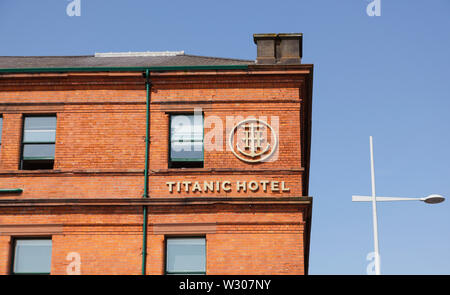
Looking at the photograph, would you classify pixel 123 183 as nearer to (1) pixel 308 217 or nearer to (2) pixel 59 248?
(2) pixel 59 248

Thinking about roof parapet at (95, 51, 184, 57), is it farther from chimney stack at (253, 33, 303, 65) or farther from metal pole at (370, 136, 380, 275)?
metal pole at (370, 136, 380, 275)

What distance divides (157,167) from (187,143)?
1.25m

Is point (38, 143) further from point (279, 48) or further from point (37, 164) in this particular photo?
point (279, 48)

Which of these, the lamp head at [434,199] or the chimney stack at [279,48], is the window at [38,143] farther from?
the lamp head at [434,199]

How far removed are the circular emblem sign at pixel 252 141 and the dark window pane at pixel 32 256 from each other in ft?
21.1

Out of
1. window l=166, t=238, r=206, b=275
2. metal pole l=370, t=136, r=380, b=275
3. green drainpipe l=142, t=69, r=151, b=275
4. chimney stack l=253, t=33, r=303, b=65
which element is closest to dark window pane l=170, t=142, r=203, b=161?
green drainpipe l=142, t=69, r=151, b=275

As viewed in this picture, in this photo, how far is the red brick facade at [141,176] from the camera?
22.9 m

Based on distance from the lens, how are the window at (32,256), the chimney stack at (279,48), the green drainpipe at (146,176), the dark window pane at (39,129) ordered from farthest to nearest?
the chimney stack at (279,48), the dark window pane at (39,129), the window at (32,256), the green drainpipe at (146,176)

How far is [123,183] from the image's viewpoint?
23641mm

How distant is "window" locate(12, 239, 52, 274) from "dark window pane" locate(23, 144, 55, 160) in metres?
2.69

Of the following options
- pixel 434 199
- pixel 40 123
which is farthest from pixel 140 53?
pixel 434 199

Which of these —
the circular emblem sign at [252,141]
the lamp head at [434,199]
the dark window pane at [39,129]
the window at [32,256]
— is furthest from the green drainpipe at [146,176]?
the lamp head at [434,199]
